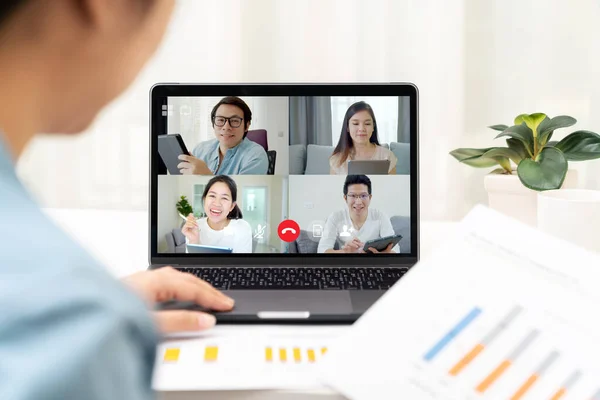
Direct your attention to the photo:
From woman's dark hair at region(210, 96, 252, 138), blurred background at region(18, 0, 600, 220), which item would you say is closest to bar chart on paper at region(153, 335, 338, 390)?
woman's dark hair at region(210, 96, 252, 138)

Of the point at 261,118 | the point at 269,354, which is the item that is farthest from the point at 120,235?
the point at 269,354

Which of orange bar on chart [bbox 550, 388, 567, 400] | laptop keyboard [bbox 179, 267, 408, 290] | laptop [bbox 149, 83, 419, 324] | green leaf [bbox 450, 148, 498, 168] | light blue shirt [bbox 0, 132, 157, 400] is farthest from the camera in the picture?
green leaf [bbox 450, 148, 498, 168]

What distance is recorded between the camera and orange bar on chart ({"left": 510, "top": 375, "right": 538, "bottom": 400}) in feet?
1.36

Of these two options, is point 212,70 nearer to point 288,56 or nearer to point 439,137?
point 288,56

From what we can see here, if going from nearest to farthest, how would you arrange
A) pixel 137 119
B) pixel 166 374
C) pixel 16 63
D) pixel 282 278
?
pixel 16 63
pixel 166 374
pixel 282 278
pixel 137 119

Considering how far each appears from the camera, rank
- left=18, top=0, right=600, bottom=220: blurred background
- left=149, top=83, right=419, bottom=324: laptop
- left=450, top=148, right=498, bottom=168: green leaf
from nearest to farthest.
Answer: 1. left=149, top=83, right=419, bottom=324: laptop
2. left=450, top=148, right=498, bottom=168: green leaf
3. left=18, top=0, right=600, bottom=220: blurred background

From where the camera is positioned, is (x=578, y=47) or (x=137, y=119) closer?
(x=578, y=47)

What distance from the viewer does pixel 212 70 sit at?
1.47 metres

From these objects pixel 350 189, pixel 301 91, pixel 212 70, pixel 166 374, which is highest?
pixel 212 70

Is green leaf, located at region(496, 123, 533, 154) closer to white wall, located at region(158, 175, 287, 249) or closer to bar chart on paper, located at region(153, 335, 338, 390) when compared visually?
white wall, located at region(158, 175, 287, 249)

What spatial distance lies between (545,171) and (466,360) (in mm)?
476

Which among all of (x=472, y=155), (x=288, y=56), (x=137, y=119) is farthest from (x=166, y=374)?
(x=137, y=119)

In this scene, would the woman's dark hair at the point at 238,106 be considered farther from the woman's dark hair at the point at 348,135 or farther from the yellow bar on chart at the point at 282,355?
the yellow bar on chart at the point at 282,355

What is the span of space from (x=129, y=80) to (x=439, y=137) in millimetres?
1270
